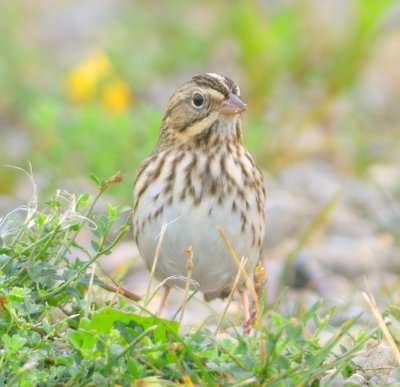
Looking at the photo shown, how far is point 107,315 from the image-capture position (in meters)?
3.82

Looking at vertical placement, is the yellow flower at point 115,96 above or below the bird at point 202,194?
above

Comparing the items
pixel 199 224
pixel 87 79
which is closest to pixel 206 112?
pixel 199 224

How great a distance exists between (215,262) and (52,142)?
3.65 metres

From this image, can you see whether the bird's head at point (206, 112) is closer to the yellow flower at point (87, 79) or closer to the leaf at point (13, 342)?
the leaf at point (13, 342)

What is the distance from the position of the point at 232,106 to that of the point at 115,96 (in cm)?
475

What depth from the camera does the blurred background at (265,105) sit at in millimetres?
7184

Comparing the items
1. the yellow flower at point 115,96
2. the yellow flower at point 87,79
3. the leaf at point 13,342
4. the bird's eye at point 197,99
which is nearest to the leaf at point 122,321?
the leaf at point 13,342

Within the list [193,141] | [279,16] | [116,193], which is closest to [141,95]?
[279,16]

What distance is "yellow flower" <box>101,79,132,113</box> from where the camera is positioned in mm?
9523

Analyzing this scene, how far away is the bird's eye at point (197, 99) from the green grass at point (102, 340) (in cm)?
108

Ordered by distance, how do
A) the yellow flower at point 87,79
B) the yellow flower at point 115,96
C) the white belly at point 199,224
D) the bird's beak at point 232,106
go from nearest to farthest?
the white belly at point 199,224, the bird's beak at point 232,106, the yellow flower at point 115,96, the yellow flower at point 87,79

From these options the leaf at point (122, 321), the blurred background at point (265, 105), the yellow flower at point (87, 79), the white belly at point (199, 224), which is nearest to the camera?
the leaf at point (122, 321)

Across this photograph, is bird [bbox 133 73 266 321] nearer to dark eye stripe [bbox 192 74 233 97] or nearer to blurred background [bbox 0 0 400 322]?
dark eye stripe [bbox 192 74 233 97]

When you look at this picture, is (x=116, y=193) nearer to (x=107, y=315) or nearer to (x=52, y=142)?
(x=52, y=142)
